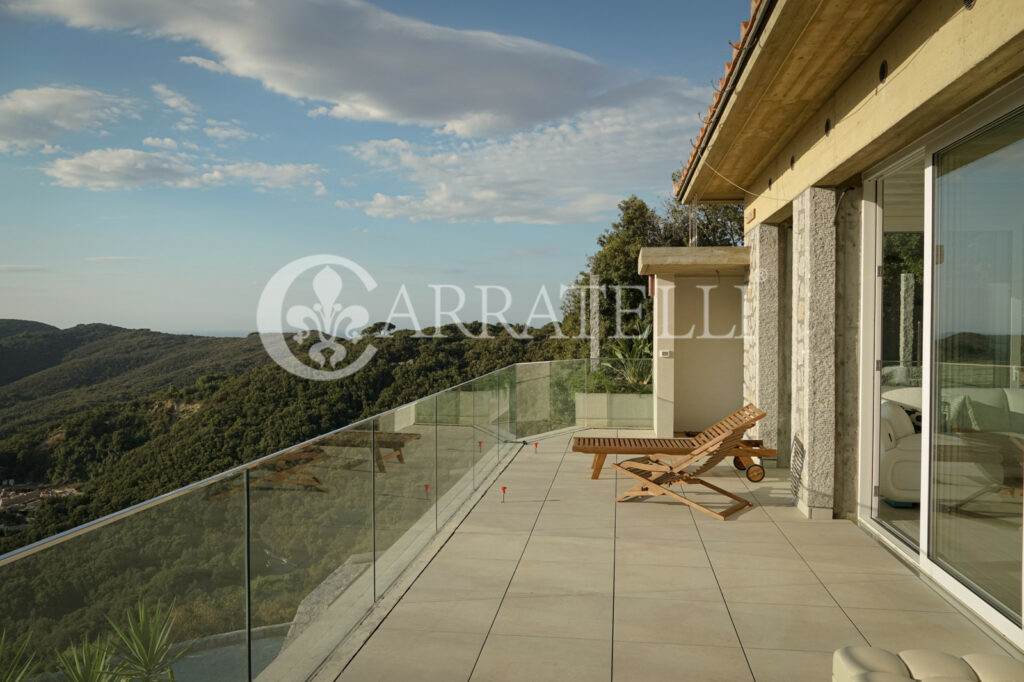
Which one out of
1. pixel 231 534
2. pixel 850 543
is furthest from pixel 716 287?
pixel 231 534

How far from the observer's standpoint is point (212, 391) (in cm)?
2581

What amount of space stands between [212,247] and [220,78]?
11431 millimetres

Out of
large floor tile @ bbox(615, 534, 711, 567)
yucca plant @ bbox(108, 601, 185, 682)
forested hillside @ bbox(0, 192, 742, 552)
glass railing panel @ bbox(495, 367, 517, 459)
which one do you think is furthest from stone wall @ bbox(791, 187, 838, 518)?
forested hillside @ bbox(0, 192, 742, 552)

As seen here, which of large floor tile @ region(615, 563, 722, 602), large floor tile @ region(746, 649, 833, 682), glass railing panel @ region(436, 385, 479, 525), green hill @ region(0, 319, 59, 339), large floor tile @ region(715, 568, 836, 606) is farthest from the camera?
green hill @ region(0, 319, 59, 339)

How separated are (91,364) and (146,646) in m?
27.4

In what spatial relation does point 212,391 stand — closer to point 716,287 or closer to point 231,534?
point 716,287

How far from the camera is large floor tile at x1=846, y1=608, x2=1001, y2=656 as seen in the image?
3.77 m

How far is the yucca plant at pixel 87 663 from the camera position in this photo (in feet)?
6.41

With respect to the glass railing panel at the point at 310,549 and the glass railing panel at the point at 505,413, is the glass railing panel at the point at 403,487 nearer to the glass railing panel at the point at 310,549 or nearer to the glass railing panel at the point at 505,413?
the glass railing panel at the point at 310,549

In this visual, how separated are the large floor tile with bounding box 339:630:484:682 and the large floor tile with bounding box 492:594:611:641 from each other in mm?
267

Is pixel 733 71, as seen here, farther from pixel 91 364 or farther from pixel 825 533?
pixel 91 364

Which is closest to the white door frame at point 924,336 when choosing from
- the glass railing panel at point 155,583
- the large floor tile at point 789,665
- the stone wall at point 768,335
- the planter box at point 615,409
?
the large floor tile at point 789,665

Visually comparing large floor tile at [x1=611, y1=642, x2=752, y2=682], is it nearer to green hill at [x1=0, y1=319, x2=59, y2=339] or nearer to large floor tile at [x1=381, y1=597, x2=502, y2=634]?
large floor tile at [x1=381, y1=597, x2=502, y2=634]

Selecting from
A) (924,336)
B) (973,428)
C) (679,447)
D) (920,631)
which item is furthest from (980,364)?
(679,447)
